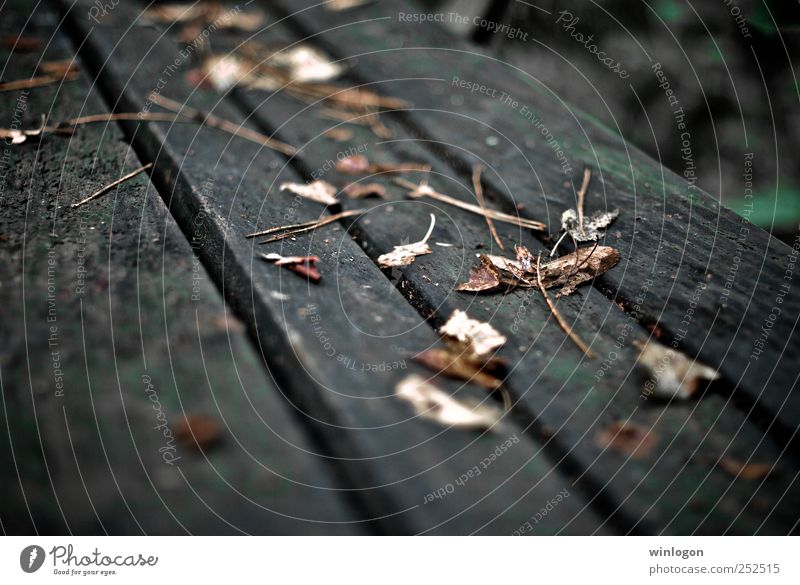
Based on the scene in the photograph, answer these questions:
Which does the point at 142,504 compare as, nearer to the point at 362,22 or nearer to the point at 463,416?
the point at 463,416

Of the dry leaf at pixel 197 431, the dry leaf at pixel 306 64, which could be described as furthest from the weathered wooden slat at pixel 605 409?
the dry leaf at pixel 306 64

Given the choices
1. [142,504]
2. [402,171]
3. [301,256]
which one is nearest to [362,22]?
[402,171]

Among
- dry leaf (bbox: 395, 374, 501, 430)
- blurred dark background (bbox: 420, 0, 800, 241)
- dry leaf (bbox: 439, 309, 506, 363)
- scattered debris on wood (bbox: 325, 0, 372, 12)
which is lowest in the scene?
dry leaf (bbox: 395, 374, 501, 430)

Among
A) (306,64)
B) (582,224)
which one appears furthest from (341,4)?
(582,224)

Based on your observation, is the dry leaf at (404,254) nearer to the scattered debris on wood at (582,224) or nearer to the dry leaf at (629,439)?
the scattered debris on wood at (582,224)
